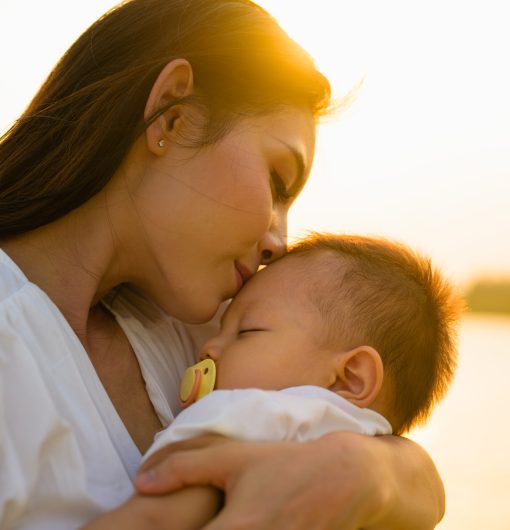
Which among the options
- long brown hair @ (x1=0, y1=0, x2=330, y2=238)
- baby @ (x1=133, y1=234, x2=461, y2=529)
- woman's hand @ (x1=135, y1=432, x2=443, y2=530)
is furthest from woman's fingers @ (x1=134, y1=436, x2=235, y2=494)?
long brown hair @ (x1=0, y1=0, x2=330, y2=238)

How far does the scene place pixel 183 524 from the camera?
3.73 ft

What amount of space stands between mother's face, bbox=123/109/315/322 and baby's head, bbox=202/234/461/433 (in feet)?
0.24

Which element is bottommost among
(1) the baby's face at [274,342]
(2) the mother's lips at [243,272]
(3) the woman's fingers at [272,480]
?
(3) the woman's fingers at [272,480]

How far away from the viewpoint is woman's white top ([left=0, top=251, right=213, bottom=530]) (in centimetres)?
123

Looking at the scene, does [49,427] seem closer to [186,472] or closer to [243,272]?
[186,472]

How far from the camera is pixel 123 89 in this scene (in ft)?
5.22

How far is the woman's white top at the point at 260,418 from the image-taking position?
1210 millimetres

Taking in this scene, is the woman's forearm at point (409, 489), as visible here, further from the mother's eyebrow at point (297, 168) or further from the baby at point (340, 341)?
the mother's eyebrow at point (297, 168)

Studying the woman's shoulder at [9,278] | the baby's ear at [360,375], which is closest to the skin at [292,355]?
the baby's ear at [360,375]

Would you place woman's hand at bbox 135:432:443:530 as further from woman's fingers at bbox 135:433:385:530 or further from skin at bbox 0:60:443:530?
skin at bbox 0:60:443:530

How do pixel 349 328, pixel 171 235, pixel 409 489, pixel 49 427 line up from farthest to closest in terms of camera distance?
pixel 171 235, pixel 349 328, pixel 409 489, pixel 49 427

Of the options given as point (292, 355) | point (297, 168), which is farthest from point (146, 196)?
point (292, 355)

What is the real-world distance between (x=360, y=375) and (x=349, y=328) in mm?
95

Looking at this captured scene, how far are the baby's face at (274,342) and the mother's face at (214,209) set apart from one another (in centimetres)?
10
